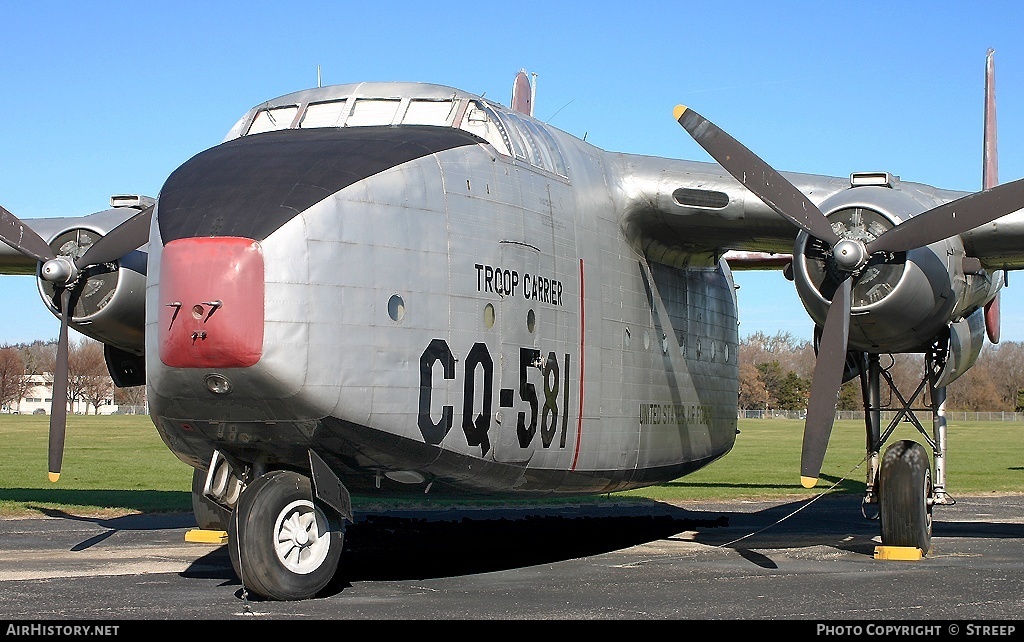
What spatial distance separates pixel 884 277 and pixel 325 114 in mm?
5993

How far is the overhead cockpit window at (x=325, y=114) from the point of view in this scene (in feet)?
35.8

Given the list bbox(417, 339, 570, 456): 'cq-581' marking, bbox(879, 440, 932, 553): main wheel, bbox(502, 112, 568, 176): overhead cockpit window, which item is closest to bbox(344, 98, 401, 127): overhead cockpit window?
bbox(502, 112, 568, 176): overhead cockpit window

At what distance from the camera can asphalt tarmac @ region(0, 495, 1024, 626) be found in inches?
346

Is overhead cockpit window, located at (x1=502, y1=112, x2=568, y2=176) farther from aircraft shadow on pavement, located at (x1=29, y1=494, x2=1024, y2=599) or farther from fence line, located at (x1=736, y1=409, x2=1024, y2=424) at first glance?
fence line, located at (x1=736, y1=409, x2=1024, y2=424)

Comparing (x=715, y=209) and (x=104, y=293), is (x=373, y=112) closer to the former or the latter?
(x=715, y=209)

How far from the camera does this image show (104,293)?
13.4 m

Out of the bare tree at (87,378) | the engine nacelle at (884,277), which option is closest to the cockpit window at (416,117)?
the engine nacelle at (884,277)

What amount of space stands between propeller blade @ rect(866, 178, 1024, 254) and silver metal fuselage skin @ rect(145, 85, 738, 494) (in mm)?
2749

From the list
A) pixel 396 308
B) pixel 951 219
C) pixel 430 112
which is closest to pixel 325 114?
pixel 430 112

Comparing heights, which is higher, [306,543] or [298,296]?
[298,296]

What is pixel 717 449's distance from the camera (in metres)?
15.4

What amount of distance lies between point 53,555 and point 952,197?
11.1 m
